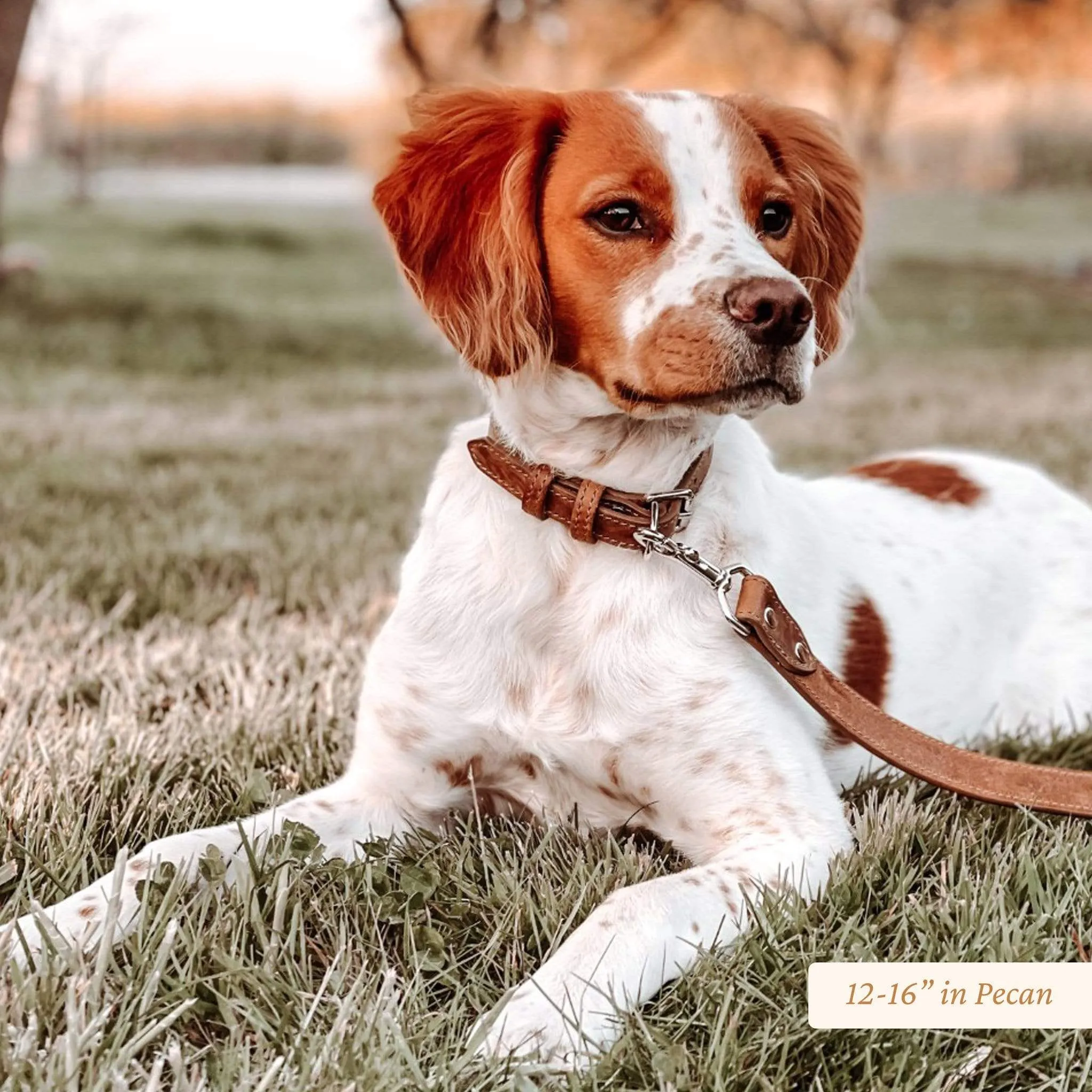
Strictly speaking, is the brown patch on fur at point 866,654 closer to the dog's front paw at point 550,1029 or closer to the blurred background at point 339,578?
the blurred background at point 339,578

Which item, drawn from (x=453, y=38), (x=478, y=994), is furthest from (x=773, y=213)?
(x=453, y=38)

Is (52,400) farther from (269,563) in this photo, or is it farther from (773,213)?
(773,213)

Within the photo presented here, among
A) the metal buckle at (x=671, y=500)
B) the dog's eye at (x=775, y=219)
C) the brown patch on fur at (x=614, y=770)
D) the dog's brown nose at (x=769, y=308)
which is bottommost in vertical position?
the brown patch on fur at (x=614, y=770)

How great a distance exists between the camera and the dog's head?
2025 millimetres

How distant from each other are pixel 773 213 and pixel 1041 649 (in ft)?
4.34

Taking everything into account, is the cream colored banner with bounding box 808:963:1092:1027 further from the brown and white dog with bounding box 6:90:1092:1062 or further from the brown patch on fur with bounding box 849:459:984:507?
the brown patch on fur with bounding box 849:459:984:507

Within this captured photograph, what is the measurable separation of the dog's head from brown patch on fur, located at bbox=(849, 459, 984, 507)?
33.9 inches

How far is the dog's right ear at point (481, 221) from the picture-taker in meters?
2.16

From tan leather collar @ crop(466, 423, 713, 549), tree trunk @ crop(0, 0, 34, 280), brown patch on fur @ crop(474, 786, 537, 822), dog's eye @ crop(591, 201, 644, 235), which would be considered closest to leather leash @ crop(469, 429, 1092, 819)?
tan leather collar @ crop(466, 423, 713, 549)

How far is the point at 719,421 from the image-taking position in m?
2.29

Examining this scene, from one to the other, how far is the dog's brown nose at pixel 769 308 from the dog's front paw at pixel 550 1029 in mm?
1017

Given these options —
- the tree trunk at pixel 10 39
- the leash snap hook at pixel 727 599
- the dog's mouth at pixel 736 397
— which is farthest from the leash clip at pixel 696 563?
the tree trunk at pixel 10 39

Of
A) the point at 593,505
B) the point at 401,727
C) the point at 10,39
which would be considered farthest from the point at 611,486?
the point at 10,39

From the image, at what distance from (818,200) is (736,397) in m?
0.60
